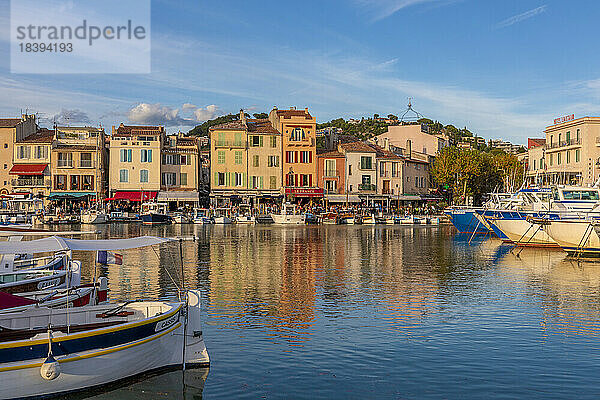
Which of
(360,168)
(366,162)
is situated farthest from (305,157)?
(366,162)

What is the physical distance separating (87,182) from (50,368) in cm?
7601

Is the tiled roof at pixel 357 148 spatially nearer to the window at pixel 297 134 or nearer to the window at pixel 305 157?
the window at pixel 305 157

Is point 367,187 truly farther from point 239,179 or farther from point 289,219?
point 239,179

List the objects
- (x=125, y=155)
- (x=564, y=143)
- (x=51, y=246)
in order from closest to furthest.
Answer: (x=51, y=246) → (x=564, y=143) → (x=125, y=155)

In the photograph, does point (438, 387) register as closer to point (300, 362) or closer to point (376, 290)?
point (300, 362)

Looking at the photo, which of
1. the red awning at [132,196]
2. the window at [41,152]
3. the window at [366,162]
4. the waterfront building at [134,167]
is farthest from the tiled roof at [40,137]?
the window at [366,162]

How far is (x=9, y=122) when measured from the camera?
271 feet

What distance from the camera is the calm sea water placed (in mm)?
14500

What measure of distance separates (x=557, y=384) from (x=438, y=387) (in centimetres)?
288

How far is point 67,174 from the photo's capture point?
8356 cm

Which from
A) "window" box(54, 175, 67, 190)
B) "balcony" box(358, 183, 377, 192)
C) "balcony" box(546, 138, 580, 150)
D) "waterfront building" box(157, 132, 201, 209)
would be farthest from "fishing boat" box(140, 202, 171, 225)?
"balcony" box(546, 138, 580, 150)

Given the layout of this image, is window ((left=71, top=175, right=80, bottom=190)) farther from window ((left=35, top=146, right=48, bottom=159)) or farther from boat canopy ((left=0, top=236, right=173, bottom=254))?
boat canopy ((left=0, top=236, right=173, bottom=254))

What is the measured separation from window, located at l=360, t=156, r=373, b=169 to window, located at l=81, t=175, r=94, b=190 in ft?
124

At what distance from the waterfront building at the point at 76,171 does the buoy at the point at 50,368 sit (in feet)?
246
